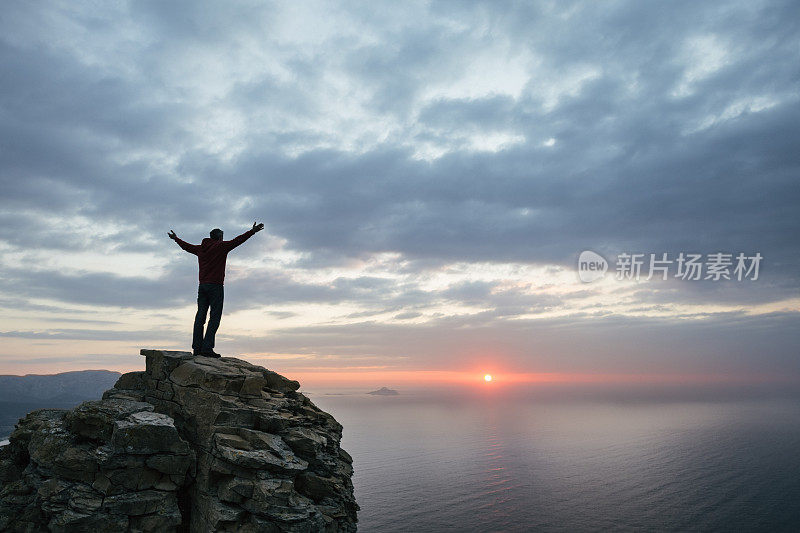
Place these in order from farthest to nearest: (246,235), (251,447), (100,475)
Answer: (246,235) < (251,447) < (100,475)

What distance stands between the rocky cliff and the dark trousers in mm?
2431

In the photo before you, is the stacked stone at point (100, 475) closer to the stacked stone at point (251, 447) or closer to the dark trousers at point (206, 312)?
Result: the stacked stone at point (251, 447)

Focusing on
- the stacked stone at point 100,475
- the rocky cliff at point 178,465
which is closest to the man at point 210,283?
the rocky cliff at point 178,465

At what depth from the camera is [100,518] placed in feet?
54.3

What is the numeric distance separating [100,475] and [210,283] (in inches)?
399

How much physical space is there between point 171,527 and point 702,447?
171 metres

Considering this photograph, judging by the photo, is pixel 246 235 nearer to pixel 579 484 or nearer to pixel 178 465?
pixel 178 465

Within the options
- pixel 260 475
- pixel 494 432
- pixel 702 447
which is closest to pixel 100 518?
pixel 260 475

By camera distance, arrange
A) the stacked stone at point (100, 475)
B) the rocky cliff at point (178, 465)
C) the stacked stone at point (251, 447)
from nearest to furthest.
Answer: the stacked stone at point (100, 475) → the rocky cliff at point (178, 465) → the stacked stone at point (251, 447)

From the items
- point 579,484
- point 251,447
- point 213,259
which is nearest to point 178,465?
point 251,447

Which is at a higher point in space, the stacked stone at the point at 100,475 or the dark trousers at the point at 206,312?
the dark trousers at the point at 206,312

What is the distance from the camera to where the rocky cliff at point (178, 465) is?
17016 millimetres

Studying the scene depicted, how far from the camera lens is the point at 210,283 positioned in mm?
23500

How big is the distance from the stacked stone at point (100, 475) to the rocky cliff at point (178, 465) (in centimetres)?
4
